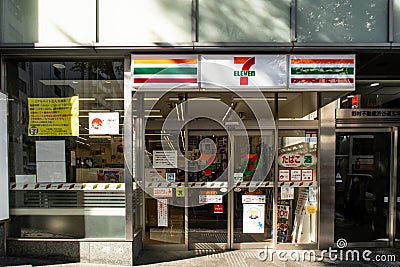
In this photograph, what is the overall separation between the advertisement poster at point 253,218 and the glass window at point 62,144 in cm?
256

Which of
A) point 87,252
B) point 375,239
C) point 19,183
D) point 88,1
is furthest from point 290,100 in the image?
point 19,183

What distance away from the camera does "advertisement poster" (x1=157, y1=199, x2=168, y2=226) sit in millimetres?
5629

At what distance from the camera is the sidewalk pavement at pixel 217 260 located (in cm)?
458

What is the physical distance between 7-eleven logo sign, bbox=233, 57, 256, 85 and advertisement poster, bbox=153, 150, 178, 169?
2.18 m

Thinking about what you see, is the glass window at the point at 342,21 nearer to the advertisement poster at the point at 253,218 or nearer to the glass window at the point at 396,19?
the glass window at the point at 396,19

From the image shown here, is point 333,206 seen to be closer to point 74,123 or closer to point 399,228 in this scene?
point 399,228

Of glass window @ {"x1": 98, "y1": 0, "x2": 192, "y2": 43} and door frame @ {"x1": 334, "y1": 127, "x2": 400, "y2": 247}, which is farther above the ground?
glass window @ {"x1": 98, "y1": 0, "x2": 192, "y2": 43}

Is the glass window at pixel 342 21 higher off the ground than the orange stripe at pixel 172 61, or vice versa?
the glass window at pixel 342 21

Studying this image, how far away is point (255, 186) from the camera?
5590 mm

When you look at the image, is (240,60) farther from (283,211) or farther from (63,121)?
(283,211)

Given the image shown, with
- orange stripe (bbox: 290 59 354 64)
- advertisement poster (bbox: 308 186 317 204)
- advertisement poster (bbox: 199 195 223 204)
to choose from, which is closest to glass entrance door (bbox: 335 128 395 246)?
advertisement poster (bbox: 308 186 317 204)

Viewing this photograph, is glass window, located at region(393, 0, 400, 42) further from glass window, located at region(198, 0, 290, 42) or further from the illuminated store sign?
glass window, located at region(198, 0, 290, 42)

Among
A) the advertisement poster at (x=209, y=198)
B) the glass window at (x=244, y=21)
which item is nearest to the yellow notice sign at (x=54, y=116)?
the glass window at (x=244, y=21)

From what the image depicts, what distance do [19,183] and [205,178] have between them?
10.7 ft
